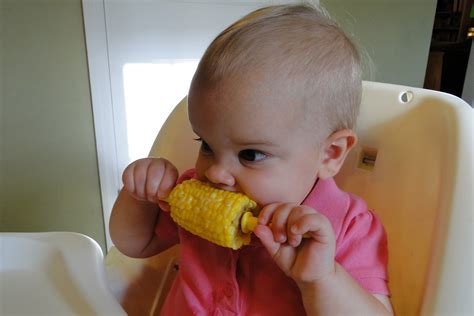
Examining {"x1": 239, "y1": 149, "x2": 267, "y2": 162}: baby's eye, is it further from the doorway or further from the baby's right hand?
the doorway

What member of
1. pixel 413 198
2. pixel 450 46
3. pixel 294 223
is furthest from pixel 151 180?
pixel 450 46

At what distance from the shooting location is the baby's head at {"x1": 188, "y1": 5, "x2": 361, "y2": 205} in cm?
51

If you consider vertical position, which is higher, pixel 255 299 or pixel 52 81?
pixel 52 81

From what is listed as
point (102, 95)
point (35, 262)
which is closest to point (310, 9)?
point (35, 262)

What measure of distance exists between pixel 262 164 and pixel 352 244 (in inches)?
7.3

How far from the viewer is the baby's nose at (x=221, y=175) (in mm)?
531

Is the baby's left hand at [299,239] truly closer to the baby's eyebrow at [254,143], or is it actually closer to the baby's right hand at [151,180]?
the baby's eyebrow at [254,143]

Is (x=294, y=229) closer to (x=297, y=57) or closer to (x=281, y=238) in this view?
(x=281, y=238)

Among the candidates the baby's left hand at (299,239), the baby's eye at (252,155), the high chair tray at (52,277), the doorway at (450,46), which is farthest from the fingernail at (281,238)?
the doorway at (450,46)

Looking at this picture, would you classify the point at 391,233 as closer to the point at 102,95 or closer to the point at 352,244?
the point at 352,244

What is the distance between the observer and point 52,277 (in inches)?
26.1

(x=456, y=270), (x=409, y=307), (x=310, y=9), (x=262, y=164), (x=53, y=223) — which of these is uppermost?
(x=310, y=9)

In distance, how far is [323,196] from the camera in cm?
61

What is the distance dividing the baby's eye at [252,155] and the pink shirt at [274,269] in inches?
5.0
